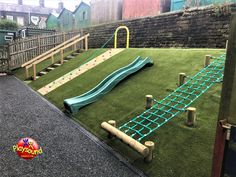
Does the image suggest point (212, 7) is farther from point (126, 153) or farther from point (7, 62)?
point (7, 62)

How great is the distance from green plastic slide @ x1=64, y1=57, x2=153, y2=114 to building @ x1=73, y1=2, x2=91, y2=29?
16.8 meters

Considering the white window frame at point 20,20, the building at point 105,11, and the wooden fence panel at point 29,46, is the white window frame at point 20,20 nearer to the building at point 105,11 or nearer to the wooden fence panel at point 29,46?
the building at point 105,11

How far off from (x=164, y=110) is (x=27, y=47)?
1166 cm

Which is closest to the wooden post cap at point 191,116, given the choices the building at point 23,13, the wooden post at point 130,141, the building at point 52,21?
the wooden post at point 130,141

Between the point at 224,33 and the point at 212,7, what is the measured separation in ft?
4.64

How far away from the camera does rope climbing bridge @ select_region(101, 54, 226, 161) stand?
3.62 meters

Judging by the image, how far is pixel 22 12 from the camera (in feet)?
138

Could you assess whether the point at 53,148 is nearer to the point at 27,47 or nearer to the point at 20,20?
the point at 27,47

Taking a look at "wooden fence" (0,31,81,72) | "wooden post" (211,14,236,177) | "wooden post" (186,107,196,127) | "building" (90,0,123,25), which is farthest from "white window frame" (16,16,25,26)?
"wooden post" (211,14,236,177)

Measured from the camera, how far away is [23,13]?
1674 inches

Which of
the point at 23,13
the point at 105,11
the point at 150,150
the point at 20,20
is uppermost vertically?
the point at 23,13

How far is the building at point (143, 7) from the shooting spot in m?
13.4

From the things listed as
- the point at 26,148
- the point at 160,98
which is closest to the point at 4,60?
the point at 160,98

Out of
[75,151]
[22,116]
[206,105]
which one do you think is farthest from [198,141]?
[22,116]
